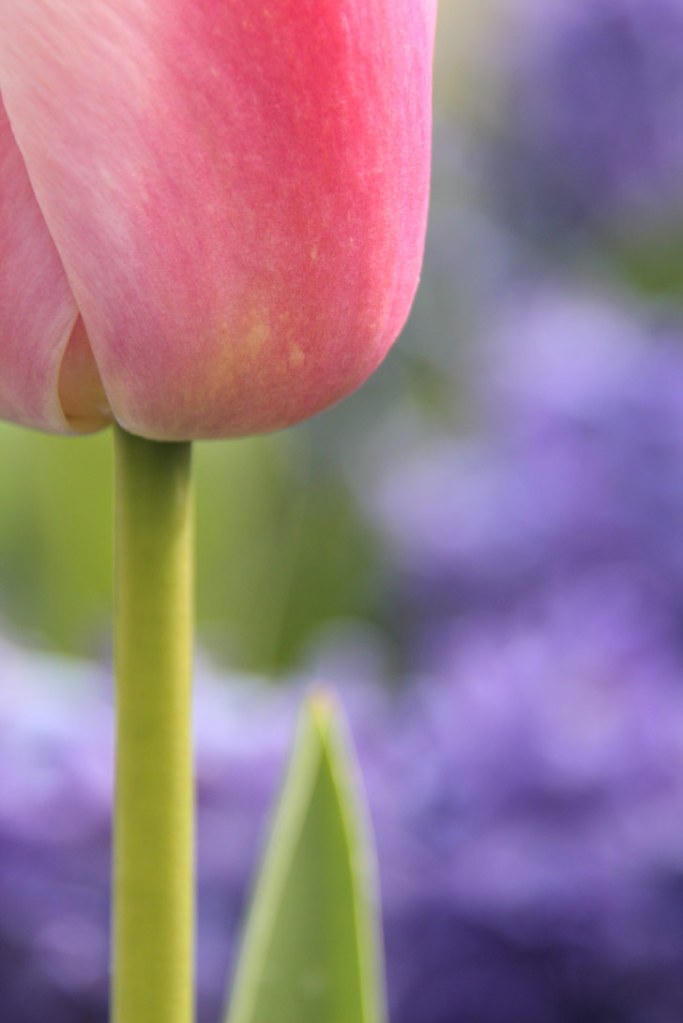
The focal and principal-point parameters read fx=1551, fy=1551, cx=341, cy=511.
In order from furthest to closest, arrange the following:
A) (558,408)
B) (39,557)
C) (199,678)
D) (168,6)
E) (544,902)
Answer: (39,557) → (558,408) → (199,678) → (544,902) → (168,6)

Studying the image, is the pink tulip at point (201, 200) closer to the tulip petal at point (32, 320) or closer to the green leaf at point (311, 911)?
the tulip petal at point (32, 320)

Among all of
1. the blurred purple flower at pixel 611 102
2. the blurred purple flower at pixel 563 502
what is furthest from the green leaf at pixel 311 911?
the blurred purple flower at pixel 611 102

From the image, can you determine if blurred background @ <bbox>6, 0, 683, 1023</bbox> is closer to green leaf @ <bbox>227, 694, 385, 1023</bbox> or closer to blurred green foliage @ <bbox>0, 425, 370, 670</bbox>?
blurred green foliage @ <bbox>0, 425, 370, 670</bbox>

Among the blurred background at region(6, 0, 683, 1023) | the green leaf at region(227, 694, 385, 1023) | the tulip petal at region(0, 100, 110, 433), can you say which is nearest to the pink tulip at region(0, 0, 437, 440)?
the tulip petal at region(0, 100, 110, 433)

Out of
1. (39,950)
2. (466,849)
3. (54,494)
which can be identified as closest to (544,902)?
(466,849)

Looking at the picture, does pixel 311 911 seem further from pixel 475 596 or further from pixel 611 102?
pixel 611 102

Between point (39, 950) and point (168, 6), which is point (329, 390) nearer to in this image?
point (168, 6)
